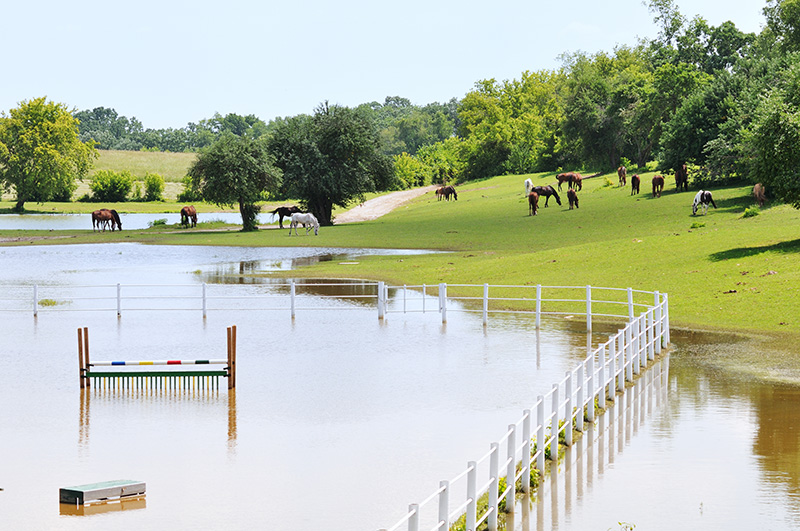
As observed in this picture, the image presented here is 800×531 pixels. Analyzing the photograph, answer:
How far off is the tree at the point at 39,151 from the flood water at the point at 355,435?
333 ft

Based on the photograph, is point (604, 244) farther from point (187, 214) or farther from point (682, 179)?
point (187, 214)

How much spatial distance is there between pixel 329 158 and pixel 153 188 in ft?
237

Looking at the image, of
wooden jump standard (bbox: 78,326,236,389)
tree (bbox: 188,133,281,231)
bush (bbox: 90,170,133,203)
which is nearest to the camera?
wooden jump standard (bbox: 78,326,236,389)

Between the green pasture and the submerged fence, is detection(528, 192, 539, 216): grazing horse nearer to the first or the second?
the green pasture

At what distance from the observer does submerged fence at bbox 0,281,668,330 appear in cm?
3459

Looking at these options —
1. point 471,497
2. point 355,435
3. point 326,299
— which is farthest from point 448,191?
point 471,497

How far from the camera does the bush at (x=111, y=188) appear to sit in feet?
491

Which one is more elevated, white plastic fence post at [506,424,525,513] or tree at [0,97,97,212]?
tree at [0,97,97,212]

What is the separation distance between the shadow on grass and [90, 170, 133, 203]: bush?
123m

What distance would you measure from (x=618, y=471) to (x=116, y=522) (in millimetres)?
7047

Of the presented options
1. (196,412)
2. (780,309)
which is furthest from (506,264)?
(196,412)

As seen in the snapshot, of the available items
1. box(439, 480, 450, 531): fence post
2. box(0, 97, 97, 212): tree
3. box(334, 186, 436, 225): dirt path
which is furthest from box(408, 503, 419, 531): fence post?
box(0, 97, 97, 212): tree

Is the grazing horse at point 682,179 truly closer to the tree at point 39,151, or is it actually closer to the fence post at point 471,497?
the fence post at point 471,497

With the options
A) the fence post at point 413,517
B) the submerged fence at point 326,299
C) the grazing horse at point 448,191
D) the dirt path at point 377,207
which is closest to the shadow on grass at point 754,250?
the submerged fence at point 326,299
